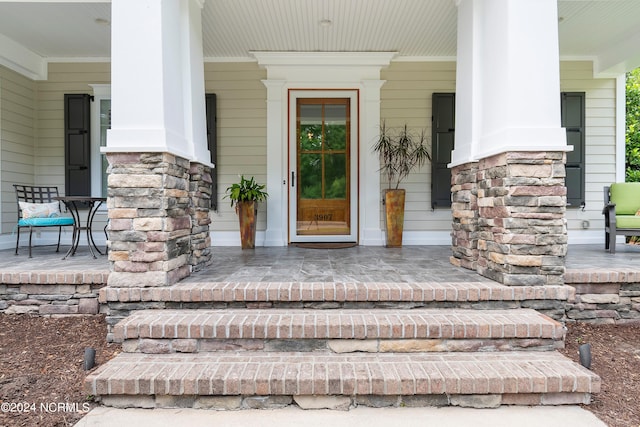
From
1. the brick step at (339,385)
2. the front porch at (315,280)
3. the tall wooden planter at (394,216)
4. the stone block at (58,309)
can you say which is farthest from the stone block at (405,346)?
the tall wooden planter at (394,216)

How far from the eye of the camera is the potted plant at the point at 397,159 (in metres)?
5.23

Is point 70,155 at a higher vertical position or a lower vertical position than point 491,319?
higher

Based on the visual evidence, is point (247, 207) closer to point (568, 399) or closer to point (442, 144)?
point (442, 144)

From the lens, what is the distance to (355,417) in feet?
6.33

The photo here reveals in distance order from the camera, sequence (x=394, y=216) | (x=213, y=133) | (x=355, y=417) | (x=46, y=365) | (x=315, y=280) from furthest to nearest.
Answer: (x=213, y=133) < (x=394, y=216) < (x=315, y=280) < (x=46, y=365) < (x=355, y=417)

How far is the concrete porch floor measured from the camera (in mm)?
3066

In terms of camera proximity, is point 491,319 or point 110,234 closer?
point 491,319

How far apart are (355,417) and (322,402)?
7.3 inches

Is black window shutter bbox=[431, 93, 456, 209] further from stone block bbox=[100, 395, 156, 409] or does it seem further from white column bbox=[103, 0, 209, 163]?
stone block bbox=[100, 395, 156, 409]

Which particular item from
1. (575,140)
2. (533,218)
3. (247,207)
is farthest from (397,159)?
(533,218)

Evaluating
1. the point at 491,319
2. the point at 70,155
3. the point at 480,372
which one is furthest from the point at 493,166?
the point at 70,155

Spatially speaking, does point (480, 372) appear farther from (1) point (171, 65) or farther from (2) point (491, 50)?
(1) point (171, 65)

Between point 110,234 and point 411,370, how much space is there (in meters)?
2.13

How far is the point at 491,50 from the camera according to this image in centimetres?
301
